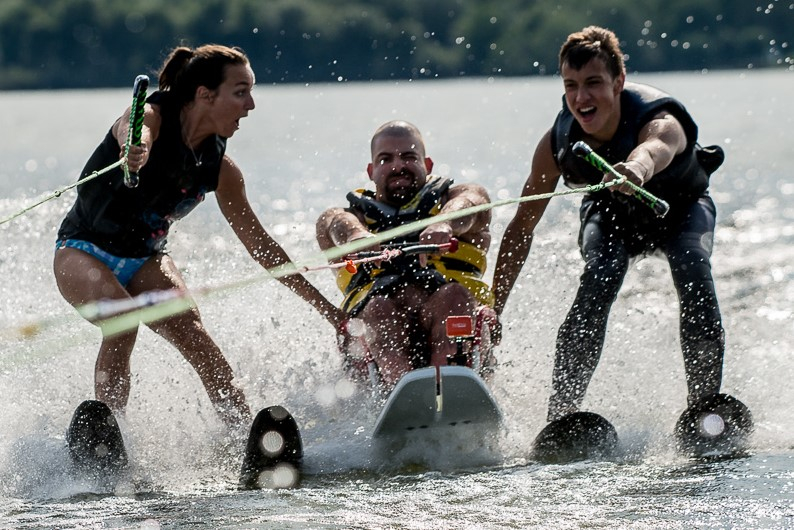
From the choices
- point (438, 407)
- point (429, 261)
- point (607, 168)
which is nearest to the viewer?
point (607, 168)

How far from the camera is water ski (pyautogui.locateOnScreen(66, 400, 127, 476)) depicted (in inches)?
210

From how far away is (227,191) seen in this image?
5.96 meters

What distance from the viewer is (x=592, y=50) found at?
5.64 metres

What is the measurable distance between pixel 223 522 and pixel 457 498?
870 millimetres

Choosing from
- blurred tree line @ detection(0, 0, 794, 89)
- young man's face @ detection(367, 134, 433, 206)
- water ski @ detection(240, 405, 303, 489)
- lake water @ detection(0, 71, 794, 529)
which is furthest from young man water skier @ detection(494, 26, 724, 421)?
blurred tree line @ detection(0, 0, 794, 89)

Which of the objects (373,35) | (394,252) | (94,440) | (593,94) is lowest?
(94,440)

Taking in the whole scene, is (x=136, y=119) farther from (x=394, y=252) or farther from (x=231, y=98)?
(x=394, y=252)

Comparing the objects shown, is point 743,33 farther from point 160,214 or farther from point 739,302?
point 160,214

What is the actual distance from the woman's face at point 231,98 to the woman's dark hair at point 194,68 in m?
0.03

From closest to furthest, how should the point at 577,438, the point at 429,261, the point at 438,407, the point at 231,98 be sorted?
the point at 438,407
the point at 577,438
the point at 231,98
the point at 429,261

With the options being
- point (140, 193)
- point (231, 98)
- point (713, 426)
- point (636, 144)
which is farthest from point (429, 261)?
point (713, 426)

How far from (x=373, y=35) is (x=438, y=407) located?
217 feet

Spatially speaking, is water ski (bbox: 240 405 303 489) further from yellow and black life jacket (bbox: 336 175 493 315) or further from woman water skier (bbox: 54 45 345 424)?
yellow and black life jacket (bbox: 336 175 493 315)

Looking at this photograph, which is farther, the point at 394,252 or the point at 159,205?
the point at 159,205
